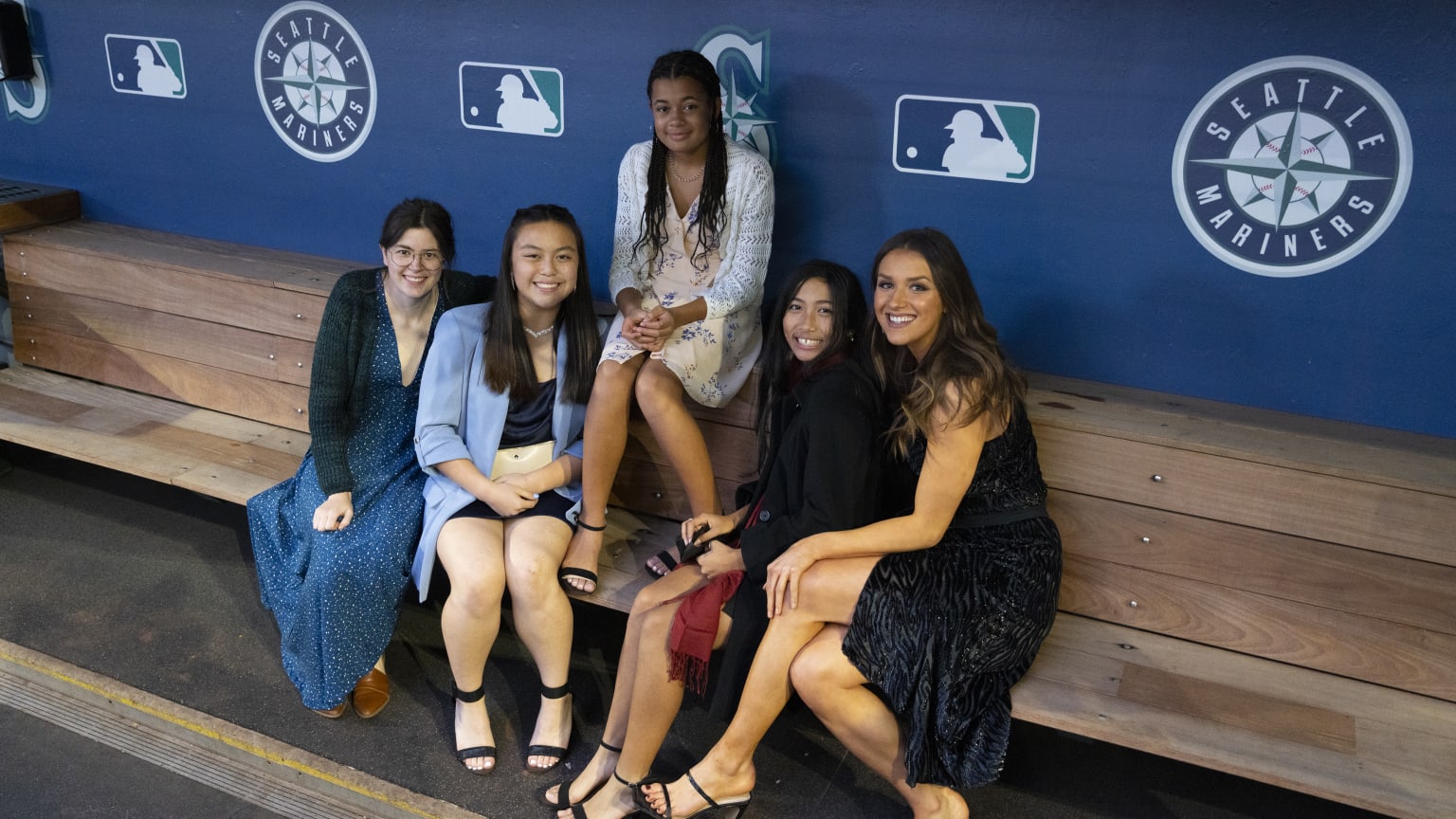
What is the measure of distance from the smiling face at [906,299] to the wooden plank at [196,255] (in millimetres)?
1856

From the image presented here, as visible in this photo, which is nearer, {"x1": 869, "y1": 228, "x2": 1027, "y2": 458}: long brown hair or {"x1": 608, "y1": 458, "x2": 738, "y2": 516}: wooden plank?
{"x1": 869, "y1": 228, "x2": 1027, "y2": 458}: long brown hair

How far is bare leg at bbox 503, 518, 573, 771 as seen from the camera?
9.82 ft

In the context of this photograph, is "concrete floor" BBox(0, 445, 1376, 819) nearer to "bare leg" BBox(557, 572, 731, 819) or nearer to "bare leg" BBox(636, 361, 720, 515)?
"bare leg" BBox(557, 572, 731, 819)

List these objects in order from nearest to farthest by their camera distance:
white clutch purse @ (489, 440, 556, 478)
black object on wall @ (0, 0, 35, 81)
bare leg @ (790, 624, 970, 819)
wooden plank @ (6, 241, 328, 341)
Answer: bare leg @ (790, 624, 970, 819) → white clutch purse @ (489, 440, 556, 478) → wooden plank @ (6, 241, 328, 341) → black object on wall @ (0, 0, 35, 81)

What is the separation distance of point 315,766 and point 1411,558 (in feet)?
8.29

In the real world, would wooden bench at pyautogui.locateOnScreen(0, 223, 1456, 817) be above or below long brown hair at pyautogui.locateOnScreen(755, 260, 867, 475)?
below

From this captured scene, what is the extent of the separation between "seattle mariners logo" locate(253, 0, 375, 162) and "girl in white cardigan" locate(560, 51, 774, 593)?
1.21 m

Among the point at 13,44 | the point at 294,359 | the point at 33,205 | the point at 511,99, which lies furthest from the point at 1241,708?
the point at 13,44

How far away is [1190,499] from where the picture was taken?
2799 millimetres

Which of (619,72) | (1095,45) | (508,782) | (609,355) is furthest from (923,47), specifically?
(508,782)

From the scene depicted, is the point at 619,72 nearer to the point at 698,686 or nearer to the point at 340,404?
the point at 340,404

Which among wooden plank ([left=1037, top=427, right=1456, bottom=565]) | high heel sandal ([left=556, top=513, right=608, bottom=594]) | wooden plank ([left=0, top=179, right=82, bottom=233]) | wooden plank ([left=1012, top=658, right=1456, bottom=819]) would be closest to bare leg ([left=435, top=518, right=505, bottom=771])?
high heel sandal ([left=556, top=513, right=608, bottom=594])

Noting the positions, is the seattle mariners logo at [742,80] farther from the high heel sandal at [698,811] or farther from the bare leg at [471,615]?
the high heel sandal at [698,811]

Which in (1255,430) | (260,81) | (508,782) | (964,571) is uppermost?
(260,81)
